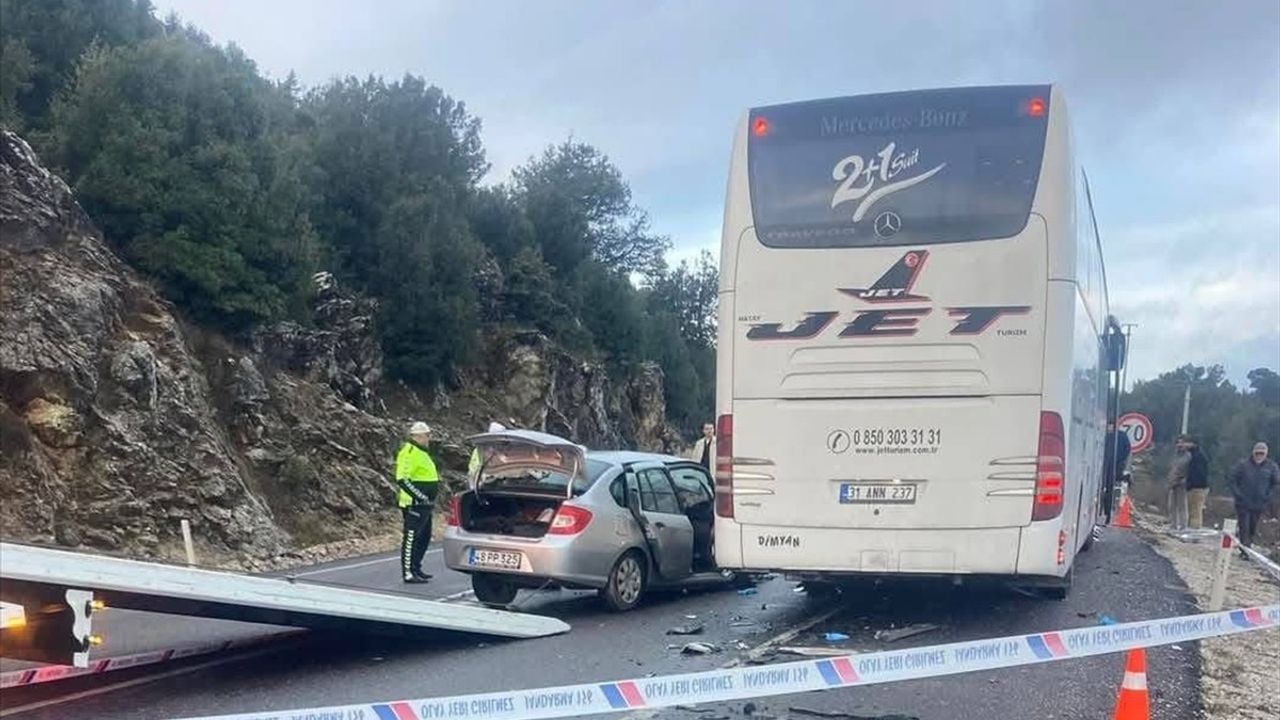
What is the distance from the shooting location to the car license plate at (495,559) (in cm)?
945

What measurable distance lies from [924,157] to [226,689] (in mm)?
6126

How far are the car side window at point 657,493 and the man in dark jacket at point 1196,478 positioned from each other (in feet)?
39.5

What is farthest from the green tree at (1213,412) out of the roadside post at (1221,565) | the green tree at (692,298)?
the roadside post at (1221,565)

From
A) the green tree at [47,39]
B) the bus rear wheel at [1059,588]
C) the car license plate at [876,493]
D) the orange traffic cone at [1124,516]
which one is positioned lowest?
the orange traffic cone at [1124,516]

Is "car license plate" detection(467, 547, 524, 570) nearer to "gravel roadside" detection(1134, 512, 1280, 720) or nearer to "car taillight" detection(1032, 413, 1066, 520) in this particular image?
"car taillight" detection(1032, 413, 1066, 520)

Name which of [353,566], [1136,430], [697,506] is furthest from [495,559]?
[1136,430]

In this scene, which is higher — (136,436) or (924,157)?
(924,157)

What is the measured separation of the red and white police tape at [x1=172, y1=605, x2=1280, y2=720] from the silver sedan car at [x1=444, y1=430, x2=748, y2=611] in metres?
3.70

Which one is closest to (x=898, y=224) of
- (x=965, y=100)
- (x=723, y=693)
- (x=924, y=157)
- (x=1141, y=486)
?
(x=924, y=157)

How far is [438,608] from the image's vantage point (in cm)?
802

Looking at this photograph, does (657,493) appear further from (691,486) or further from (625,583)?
(625,583)

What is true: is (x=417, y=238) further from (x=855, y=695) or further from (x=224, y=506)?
(x=855, y=695)

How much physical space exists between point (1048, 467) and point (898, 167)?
2489 mm

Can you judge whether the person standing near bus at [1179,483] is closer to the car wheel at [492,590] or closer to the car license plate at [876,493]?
the car license plate at [876,493]
